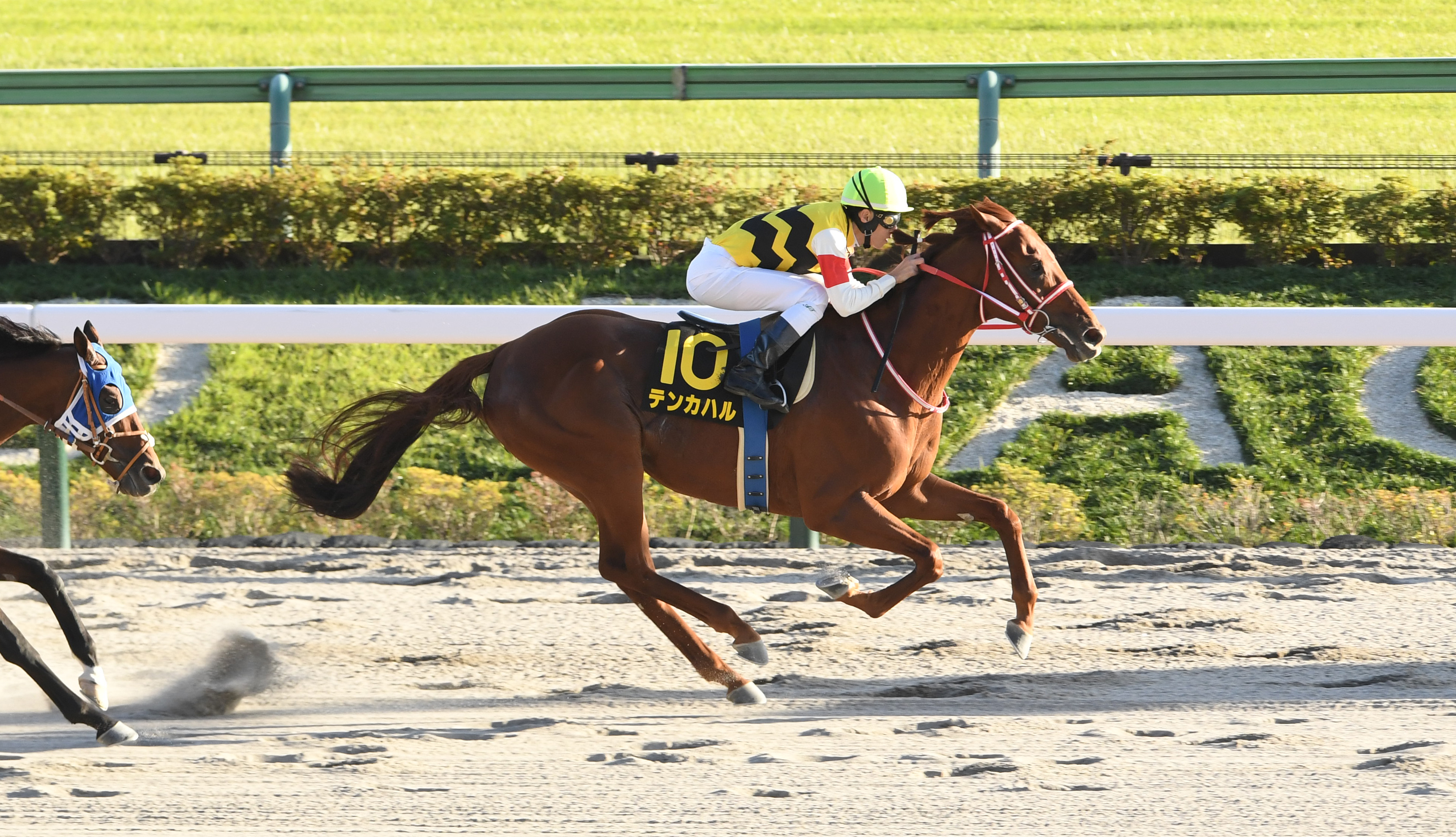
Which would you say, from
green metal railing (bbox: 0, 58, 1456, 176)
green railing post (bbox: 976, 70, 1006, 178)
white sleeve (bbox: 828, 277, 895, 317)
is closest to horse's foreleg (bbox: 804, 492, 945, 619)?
white sleeve (bbox: 828, 277, 895, 317)

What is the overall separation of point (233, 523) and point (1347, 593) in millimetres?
4501

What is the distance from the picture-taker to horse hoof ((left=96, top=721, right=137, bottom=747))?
4336 millimetres

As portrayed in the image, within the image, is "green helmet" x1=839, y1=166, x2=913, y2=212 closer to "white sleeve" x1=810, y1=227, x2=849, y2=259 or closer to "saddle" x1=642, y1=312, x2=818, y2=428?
"white sleeve" x1=810, y1=227, x2=849, y2=259

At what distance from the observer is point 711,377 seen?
4.85 m

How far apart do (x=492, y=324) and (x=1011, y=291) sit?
2367mm

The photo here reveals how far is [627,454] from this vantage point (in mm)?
4867

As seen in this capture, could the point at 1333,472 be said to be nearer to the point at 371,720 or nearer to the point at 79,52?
the point at 371,720

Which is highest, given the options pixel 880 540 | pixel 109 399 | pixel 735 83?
pixel 735 83

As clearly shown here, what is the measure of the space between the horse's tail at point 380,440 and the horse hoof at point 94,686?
0.83 meters

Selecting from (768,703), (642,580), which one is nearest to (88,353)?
(642,580)

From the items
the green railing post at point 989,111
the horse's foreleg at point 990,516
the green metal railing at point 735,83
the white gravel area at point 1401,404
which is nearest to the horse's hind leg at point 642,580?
the horse's foreleg at point 990,516

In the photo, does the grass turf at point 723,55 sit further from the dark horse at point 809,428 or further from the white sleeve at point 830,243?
the white sleeve at point 830,243

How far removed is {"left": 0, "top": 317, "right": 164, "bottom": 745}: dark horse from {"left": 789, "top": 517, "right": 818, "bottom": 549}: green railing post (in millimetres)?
2720

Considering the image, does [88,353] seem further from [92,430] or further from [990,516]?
[990,516]
